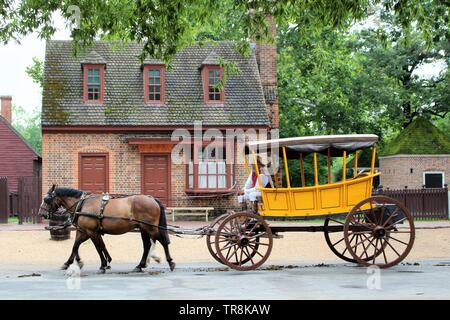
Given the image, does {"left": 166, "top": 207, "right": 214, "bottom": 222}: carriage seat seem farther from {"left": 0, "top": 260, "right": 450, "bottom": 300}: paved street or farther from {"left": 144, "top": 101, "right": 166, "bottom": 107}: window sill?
{"left": 0, "top": 260, "right": 450, "bottom": 300}: paved street

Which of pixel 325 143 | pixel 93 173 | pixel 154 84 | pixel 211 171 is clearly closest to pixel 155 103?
pixel 154 84

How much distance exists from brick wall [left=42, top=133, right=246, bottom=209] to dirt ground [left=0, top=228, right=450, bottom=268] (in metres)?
6.44

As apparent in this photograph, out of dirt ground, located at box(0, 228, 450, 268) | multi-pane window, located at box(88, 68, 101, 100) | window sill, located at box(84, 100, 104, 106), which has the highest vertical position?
multi-pane window, located at box(88, 68, 101, 100)

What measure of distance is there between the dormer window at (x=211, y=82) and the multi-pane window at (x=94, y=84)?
4393 mm

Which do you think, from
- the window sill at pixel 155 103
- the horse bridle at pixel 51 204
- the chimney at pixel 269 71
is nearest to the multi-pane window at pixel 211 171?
the window sill at pixel 155 103

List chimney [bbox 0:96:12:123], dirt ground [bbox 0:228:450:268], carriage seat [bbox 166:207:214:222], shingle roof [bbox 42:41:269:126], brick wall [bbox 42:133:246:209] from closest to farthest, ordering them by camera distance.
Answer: dirt ground [bbox 0:228:450:268] < carriage seat [bbox 166:207:214:222] < brick wall [bbox 42:133:246:209] < shingle roof [bbox 42:41:269:126] < chimney [bbox 0:96:12:123]

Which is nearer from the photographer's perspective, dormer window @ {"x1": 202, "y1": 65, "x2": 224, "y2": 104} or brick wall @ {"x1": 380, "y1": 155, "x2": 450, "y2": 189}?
dormer window @ {"x1": 202, "y1": 65, "x2": 224, "y2": 104}

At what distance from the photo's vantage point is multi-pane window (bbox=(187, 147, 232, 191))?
31.3 m

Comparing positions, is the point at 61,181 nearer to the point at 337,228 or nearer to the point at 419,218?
the point at 419,218

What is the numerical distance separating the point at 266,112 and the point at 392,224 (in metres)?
18.0

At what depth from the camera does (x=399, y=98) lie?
1666 inches

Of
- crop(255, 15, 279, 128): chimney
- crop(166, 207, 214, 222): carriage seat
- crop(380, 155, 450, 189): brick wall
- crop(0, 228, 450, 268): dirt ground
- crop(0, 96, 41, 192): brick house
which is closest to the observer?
crop(0, 228, 450, 268): dirt ground

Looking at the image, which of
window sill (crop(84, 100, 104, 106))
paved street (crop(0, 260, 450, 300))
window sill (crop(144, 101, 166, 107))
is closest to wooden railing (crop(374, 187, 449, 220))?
window sill (crop(144, 101, 166, 107))

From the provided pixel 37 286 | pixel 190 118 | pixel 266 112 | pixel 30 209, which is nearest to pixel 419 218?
pixel 266 112
